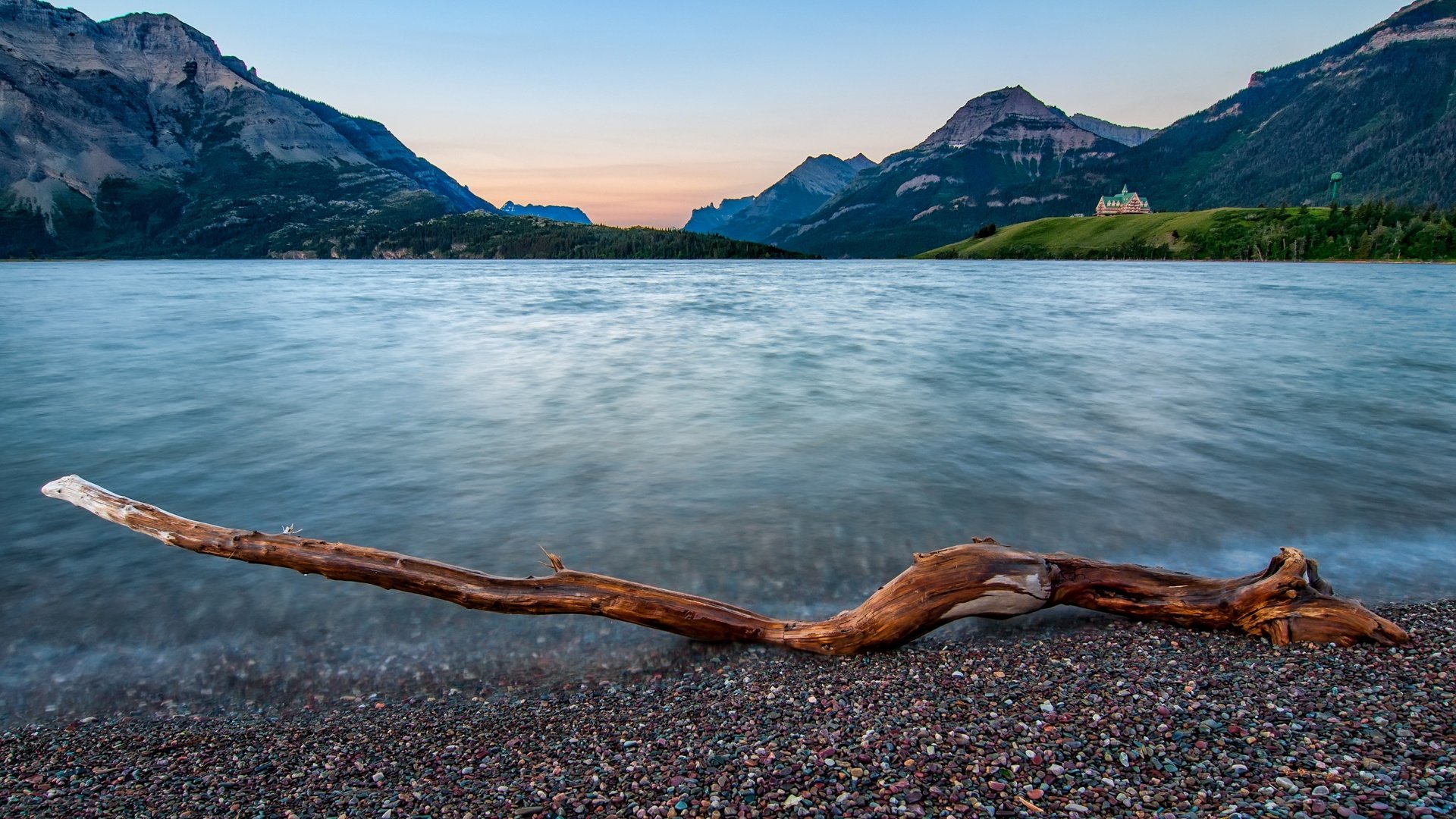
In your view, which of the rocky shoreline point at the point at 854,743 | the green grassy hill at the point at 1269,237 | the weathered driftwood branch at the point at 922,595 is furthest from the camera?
the green grassy hill at the point at 1269,237

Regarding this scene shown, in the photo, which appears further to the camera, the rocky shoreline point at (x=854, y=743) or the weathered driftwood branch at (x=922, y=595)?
the weathered driftwood branch at (x=922, y=595)

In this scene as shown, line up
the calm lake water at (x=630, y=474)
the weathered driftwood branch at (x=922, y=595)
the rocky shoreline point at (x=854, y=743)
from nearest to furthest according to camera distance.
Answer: the rocky shoreline point at (x=854, y=743) → the weathered driftwood branch at (x=922, y=595) → the calm lake water at (x=630, y=474)

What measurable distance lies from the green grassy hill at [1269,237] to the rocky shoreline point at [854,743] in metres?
163

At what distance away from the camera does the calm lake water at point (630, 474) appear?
7574 millimetres

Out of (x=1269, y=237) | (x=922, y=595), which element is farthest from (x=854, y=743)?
(x=1269, y=237)

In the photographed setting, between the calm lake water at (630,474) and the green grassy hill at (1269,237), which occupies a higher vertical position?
the green grassy hill at (1269,237)

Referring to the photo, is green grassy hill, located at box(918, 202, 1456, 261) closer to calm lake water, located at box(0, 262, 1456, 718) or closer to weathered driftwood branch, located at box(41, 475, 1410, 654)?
calm lake water, located at box(0, 262, 1456, 718)

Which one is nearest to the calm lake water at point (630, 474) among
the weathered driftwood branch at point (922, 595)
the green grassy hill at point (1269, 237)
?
the weathered driftwood branch at point (922, 595)

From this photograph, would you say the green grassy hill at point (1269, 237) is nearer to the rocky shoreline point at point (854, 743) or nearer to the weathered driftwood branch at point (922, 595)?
the weathered driftwood branch at point (922, 595)

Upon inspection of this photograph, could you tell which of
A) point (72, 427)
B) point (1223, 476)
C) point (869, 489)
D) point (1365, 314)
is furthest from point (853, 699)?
point (1365, 314)

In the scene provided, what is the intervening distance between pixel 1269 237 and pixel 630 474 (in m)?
170

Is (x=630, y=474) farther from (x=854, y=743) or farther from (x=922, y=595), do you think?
(x=854, y=743)

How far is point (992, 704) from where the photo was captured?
5.58 metres

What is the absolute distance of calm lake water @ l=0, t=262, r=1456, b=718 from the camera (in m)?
7.57
